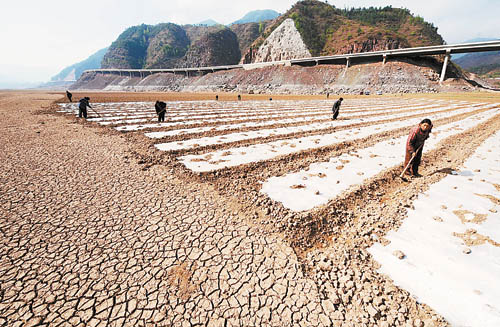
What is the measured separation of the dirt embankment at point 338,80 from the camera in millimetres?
49156

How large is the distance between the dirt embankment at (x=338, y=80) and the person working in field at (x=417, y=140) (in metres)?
55.6

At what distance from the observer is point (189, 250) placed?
10.2 ft

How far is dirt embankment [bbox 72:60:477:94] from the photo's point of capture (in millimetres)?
49156

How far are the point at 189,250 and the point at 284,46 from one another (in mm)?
94293

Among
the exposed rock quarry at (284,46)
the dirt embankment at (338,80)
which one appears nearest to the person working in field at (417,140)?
the dirt embankment at (338,80)

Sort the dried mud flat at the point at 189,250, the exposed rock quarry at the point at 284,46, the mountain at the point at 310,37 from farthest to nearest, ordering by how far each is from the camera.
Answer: the exposed rock quarry at the point at 284,46, the mountain at the point at 310,37, the dried mud flat at the point at 189,250

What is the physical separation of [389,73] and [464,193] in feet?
207

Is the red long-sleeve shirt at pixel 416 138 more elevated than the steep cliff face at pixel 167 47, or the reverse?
the steep cliff face at pixel 167 47

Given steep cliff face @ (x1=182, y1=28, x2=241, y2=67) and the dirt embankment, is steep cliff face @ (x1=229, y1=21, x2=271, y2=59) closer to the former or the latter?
steep cliff face @ (x1=182, y1=28, x2=241, y2=67)

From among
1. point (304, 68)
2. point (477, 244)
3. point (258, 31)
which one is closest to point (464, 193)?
point (477, 244)

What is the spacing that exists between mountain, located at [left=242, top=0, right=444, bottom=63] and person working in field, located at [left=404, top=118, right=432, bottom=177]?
280 ft

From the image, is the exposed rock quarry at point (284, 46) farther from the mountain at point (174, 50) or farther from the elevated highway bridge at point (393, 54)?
the mountain at point (174, 50)

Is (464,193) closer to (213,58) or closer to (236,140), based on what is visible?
(236,140)

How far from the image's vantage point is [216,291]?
8.22 ft
